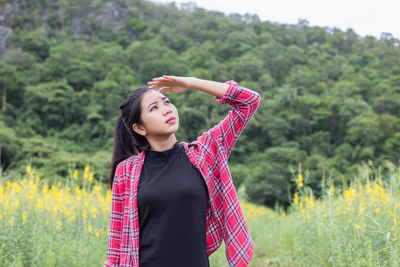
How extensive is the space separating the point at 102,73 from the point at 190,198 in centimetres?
3808

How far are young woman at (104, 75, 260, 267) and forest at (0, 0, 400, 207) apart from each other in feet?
52.1

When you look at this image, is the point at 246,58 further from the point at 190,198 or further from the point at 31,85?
the point at 190,198

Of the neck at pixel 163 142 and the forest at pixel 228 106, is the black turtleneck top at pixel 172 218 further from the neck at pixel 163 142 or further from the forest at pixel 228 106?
the forest at pixel 228 106

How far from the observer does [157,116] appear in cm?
175

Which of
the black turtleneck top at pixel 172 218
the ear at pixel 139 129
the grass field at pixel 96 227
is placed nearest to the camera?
the black turtleneck top at pixel 172 218

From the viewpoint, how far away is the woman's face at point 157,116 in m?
1.74

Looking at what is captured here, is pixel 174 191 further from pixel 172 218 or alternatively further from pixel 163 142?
pixel 163 142

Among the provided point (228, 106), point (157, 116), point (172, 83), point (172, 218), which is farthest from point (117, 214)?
point (228, 106)

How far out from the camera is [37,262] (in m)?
3.05

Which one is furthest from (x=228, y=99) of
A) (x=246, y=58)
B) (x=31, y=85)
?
(x=246, y=58)

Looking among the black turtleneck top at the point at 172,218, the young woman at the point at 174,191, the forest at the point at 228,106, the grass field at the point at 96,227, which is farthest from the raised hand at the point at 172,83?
the forest at the point at 228,106

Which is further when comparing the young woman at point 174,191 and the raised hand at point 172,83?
the raised hand at point 172,83

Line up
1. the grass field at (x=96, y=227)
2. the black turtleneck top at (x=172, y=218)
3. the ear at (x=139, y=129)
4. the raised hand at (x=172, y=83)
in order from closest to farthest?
the black turtleneck top at (x=172, y=218) → the raised hand at (x=172, y=83) → the ear at (x=139, y=129) → the grass field at (x=96, y=227)

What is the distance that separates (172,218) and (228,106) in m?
28.4
